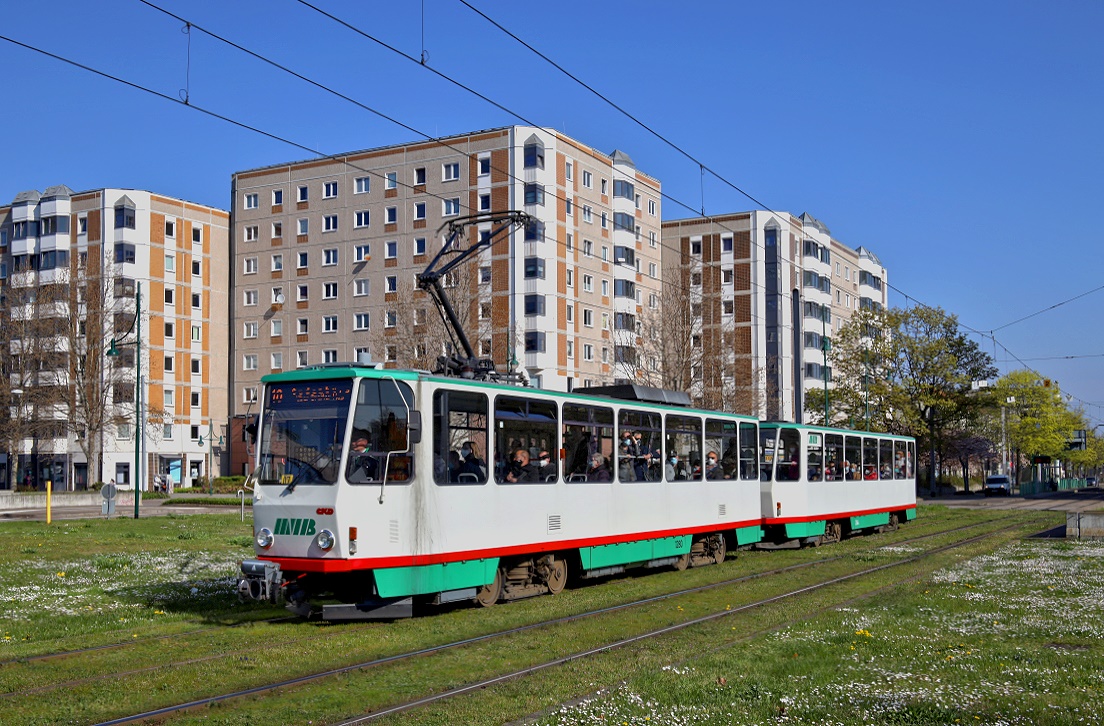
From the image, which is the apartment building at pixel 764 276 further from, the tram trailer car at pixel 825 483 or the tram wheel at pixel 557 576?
the tram wheel at pixel 557 576

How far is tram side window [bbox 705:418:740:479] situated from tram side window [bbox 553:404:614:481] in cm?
401

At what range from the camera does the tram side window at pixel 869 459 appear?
30859mm

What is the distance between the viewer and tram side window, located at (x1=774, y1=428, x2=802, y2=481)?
25.6m

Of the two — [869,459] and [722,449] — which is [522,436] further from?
[869,459]

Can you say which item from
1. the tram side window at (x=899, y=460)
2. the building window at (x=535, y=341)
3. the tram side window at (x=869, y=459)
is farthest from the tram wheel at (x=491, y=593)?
the building window at (x=535, y=341)

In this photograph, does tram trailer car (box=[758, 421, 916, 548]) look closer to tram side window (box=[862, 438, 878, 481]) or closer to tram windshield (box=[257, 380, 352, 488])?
tram side window (box=[862, 438, 878, 481])

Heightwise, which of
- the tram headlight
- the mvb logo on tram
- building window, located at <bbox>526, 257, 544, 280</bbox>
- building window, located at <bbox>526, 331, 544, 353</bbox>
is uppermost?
building window, located at <bbox>526, 257, 544, 280</bbox>

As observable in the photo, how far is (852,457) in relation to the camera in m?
29.9

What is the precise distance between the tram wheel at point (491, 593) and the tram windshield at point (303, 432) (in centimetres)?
318

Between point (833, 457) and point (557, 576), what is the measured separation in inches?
527

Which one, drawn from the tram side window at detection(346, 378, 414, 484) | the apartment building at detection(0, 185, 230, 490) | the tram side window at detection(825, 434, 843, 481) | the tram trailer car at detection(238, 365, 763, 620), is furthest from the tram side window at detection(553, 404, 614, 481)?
the apartment building at detection(0, 185, 230, 490)

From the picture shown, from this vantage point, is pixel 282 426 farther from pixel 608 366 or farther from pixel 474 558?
pixel 608 366

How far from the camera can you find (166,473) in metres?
77.5

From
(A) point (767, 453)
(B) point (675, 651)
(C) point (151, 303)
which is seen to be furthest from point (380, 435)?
(C) point (151, 303)
